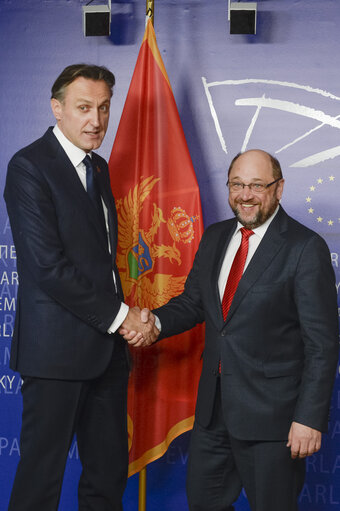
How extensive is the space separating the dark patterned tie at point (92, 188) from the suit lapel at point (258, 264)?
590 mm

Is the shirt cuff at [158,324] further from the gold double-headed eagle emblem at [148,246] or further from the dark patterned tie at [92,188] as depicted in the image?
the dark patterned tie at [92,188]

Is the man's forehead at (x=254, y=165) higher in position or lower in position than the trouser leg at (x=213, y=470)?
higher

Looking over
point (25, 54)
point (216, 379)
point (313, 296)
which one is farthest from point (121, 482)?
point (25, 54)

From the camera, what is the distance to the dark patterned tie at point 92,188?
228cm

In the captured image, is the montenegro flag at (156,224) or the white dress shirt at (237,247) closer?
the white dress shirt at (237,247)

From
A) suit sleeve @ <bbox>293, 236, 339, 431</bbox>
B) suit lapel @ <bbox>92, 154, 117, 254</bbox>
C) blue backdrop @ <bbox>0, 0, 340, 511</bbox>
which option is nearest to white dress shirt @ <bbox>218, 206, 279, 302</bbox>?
suit sleeve @ <bbox>293, 236, 339, 431</bbox>

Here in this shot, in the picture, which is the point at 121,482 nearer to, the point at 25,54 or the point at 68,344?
the point at 68,344

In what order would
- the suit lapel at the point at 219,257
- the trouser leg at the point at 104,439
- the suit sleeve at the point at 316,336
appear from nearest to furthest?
the suit sleeve at the point at 316,336, the suit lapel at the point at 219,257, the trouser leg at the point at 104,439

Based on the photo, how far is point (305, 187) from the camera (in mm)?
3096

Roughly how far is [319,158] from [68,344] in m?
1.70

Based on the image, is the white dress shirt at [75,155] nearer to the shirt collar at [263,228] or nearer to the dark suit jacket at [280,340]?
the dark suit jacket at [280,340]

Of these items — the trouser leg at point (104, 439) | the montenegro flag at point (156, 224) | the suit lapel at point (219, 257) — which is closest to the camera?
the suit lapel at point (219, 257)

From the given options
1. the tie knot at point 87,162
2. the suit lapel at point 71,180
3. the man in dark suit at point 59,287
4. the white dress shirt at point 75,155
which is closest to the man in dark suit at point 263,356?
the white dress shirt at point 75,155

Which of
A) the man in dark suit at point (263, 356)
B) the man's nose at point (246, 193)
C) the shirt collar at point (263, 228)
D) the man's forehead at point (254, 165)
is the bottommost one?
the man in dark suit at point (263, 356)
